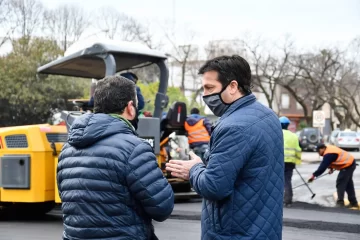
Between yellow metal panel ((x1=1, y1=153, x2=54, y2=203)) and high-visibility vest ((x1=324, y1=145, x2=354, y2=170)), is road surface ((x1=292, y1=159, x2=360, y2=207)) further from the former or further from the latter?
yellow metal panel ((x1=1, y1=153, x2=54, y2=203))

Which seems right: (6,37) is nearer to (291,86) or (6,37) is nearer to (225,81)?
(291,86)

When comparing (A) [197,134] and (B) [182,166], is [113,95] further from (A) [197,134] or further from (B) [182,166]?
Result: (A) [197,134]

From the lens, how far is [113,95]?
3387 mm

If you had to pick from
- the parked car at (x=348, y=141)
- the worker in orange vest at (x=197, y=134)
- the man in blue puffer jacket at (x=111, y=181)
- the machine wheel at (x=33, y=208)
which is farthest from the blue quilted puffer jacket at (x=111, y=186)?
the parked car at (x=348, y=141)

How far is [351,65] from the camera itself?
50.1m

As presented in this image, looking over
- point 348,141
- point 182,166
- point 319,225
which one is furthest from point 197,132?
point 348,141

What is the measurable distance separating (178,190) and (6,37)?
3116 cm

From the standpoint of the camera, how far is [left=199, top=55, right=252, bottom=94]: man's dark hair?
339 cm

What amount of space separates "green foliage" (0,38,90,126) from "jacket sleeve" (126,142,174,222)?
2908 cm

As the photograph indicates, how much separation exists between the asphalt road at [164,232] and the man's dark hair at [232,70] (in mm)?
4886

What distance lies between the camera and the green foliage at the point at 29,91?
1256 inches

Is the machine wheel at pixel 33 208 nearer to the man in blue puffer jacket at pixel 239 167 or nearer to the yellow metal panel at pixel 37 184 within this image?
the yellow metal panel at pixel 37 184

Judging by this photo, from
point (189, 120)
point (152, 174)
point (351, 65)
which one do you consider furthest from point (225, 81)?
point (351, 65)

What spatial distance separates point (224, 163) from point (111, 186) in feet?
1.98
